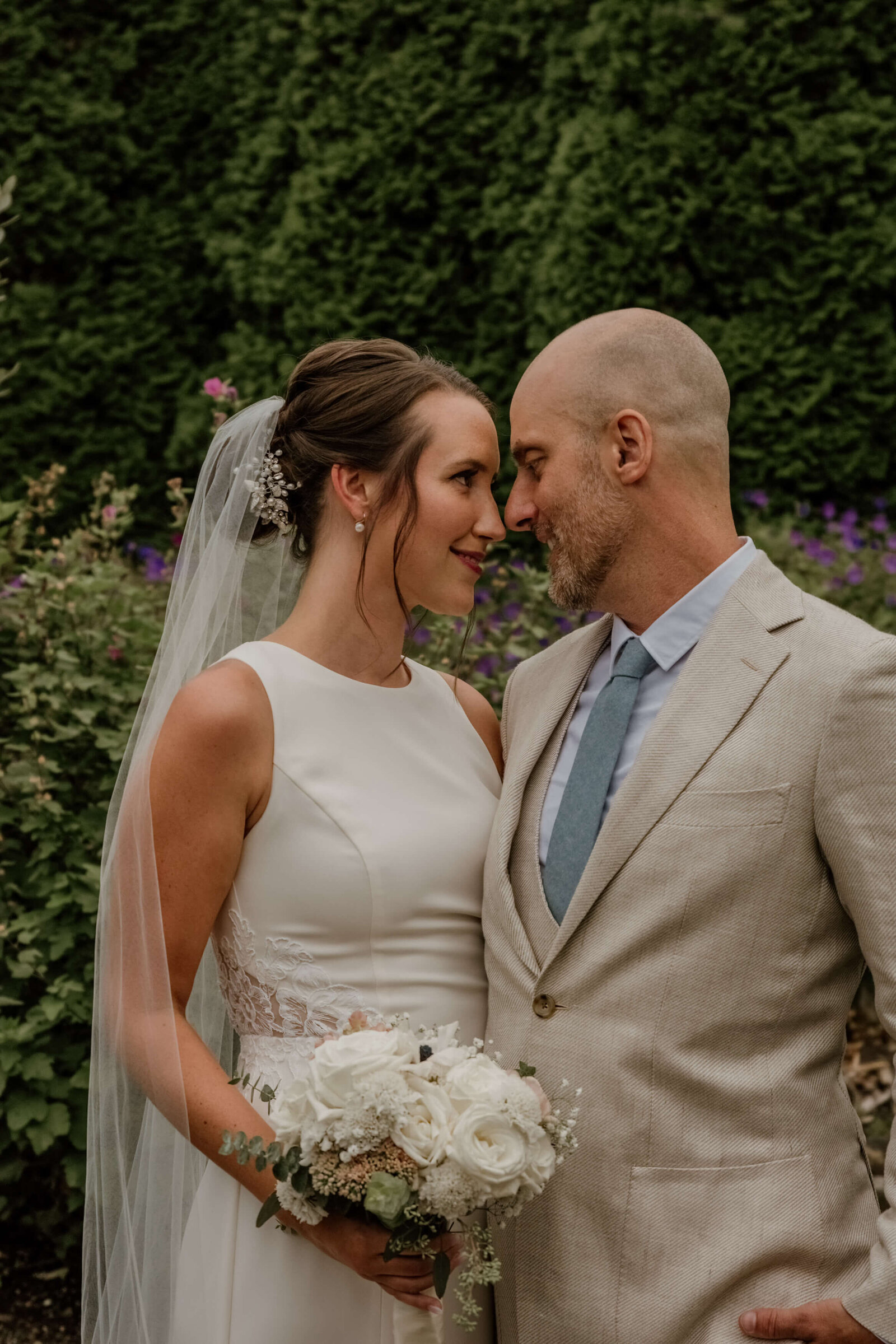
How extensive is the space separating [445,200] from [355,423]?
4934 mm

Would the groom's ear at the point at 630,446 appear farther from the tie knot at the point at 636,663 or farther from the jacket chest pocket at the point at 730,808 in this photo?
the jacket chest pocket at the point at 730,808

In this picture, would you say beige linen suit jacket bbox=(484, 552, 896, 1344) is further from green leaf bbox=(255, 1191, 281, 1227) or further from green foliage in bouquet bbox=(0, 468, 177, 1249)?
green foliage in bouquet bbox=(0, 468, 177, 1249)

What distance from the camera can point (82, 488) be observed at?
308 inches

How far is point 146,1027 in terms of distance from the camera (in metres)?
2.33

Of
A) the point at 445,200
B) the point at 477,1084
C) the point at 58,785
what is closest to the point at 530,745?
the point at 477,1084

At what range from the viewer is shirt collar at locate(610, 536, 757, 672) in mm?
2428

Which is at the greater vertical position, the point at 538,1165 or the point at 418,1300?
the point at 538,1165

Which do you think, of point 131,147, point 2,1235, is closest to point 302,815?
point 2,1235

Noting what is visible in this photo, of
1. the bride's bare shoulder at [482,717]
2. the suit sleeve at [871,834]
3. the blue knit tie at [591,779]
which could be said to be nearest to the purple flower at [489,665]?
the bride's bare shoulder at [482,717]

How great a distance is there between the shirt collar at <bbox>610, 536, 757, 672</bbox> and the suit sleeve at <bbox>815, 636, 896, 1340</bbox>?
0.37m

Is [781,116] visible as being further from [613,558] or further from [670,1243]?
[670,1243]

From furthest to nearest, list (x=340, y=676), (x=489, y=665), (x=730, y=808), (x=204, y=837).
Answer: (x=489, y=665) < (x=340, y=676) < (x=204, y=837) < (x=730, y=808)

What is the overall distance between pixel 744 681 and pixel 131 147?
6978 millimetres

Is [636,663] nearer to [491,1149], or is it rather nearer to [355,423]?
[355,423]
